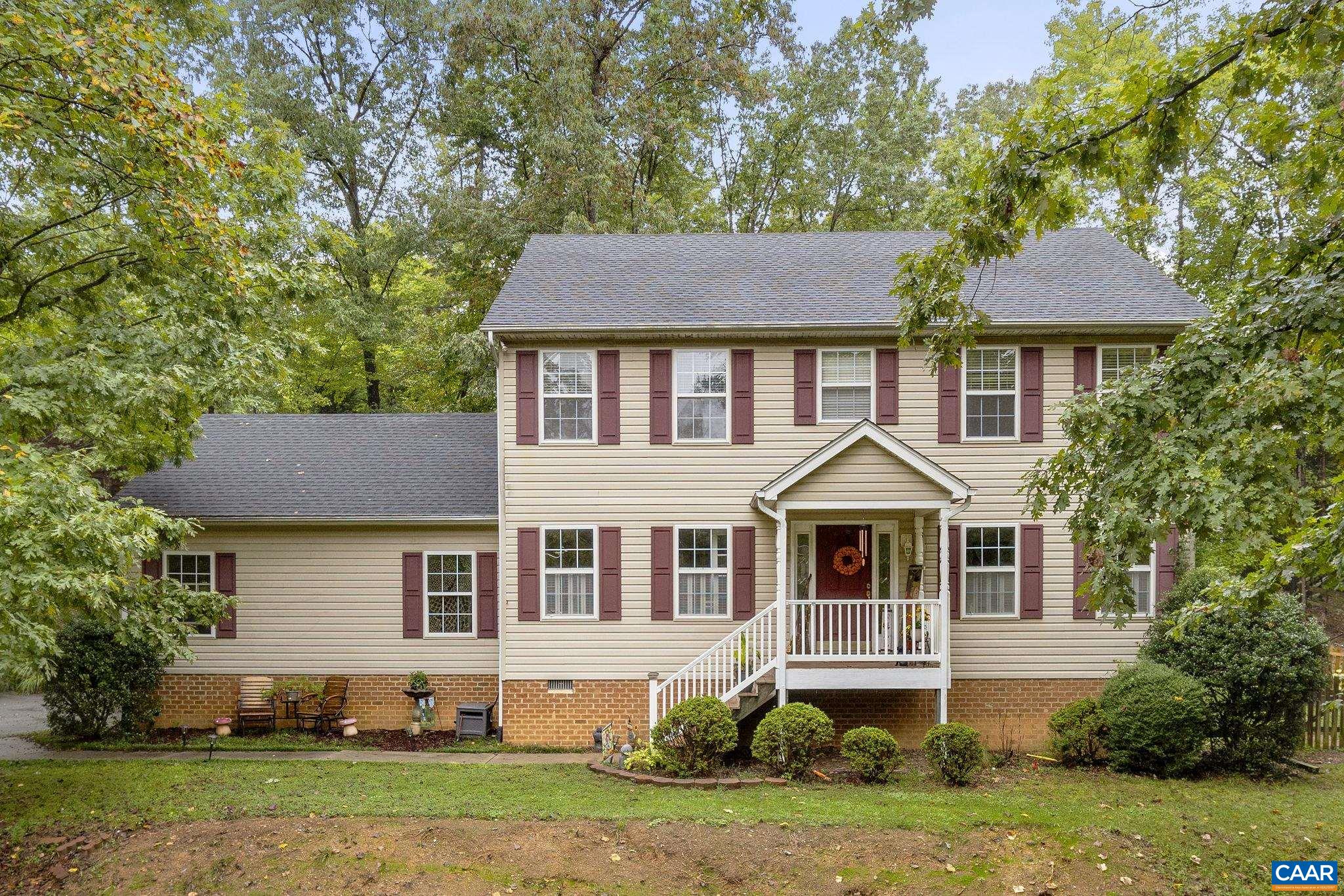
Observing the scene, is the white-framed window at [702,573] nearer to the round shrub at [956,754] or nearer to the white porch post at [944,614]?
the white porch post at [944,614]

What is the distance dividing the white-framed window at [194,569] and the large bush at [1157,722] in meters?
13.8

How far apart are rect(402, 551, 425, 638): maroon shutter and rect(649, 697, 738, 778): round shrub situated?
5117 millimetres

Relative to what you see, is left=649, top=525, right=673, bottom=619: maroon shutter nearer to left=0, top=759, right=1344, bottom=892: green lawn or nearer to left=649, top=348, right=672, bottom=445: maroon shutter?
left=649, top=348, right=672, bottom=445: maroon shutter

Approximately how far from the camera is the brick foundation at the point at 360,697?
45.5 feet

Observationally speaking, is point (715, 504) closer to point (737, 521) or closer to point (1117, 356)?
point (737, 521)

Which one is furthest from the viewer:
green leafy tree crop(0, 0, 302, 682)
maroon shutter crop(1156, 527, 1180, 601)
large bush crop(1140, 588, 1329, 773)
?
maroon shutter crop(1156, 527, 1180, 601)

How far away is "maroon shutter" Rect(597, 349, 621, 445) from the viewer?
13.2 metres

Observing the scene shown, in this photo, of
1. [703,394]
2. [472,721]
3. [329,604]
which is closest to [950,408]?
[703,394]

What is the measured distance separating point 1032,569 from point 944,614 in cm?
207

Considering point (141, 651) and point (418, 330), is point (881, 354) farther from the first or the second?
point (418, 330)

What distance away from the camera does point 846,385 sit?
1325 centimetres

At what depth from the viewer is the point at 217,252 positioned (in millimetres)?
8094

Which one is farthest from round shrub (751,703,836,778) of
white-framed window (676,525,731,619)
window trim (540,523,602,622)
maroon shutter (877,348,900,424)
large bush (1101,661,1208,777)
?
maroon shutter (877,348,900,424)

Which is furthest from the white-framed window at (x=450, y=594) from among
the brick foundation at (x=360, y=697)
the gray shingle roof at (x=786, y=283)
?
the gray shingle roof at (x=786, y=283)
